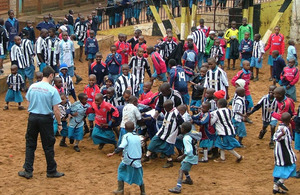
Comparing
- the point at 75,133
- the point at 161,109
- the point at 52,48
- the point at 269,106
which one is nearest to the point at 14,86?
the point at 52,48

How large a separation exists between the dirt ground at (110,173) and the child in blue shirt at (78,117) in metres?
0.40

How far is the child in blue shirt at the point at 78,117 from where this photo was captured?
12.0 metres

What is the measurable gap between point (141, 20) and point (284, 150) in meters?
16.9

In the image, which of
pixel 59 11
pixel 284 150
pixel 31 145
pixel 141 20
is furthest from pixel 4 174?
pixel 59 11

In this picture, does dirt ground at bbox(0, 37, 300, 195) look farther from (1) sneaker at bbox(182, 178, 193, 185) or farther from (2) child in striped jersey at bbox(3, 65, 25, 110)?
(2) child in striped jersey at bbox(3, 65, 25, 110)

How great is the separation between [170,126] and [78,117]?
227cm

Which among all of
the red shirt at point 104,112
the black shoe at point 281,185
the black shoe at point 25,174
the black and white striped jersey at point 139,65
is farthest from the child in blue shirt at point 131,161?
the black and white striped jersey at point 139,65

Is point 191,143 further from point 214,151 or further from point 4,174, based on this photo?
point 4,174

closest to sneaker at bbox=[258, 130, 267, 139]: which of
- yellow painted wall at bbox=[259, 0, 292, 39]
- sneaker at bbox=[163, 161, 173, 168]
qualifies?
sneaker at bbox=[163, 161, 173, 168]

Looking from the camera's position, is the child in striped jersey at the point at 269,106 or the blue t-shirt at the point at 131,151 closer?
the blue t-shirt at the point at 131,151

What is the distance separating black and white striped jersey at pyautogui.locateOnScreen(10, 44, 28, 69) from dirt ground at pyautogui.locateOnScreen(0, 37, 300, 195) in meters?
3.64

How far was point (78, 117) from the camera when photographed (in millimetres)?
12055

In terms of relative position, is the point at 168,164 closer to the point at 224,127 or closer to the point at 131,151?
the point at 224,127

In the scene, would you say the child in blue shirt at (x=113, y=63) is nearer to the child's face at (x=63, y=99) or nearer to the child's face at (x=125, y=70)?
the child's face at (x=125, y=70)
